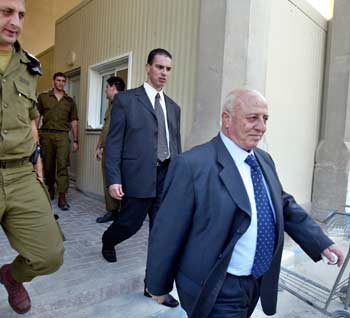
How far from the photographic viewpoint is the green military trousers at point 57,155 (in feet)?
19.1

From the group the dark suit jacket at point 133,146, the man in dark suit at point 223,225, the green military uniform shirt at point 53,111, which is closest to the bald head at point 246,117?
the man in dark suit at point 223,225

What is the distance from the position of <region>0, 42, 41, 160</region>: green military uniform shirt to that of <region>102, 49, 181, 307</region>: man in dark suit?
2.88 feet

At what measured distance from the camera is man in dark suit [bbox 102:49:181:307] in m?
3.03

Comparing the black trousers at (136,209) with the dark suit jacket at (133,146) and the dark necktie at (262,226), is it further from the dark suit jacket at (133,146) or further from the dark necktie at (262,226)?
the dark necktie at (262,226)

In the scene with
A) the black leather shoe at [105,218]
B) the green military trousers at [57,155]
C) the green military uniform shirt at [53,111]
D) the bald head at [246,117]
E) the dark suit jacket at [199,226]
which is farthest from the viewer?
the green military uniform shirt at [53,111]

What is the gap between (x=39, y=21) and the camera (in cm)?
1270

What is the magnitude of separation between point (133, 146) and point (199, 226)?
1525mm

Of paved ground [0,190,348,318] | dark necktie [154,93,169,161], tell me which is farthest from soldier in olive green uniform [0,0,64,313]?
dark necktie [154,93,169,161]

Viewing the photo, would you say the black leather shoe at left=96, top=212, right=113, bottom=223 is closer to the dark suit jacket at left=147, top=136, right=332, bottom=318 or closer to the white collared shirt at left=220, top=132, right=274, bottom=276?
the dark suit jacket at left=147, top=136, right=332, bottom=318

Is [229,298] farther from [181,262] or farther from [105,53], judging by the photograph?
[105,53]

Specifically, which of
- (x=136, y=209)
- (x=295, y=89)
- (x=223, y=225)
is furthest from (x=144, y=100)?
(x=295, y=89)

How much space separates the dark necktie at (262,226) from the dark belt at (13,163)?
4.25ft

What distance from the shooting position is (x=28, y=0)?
41.4 ft

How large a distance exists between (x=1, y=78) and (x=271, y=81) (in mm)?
3653
